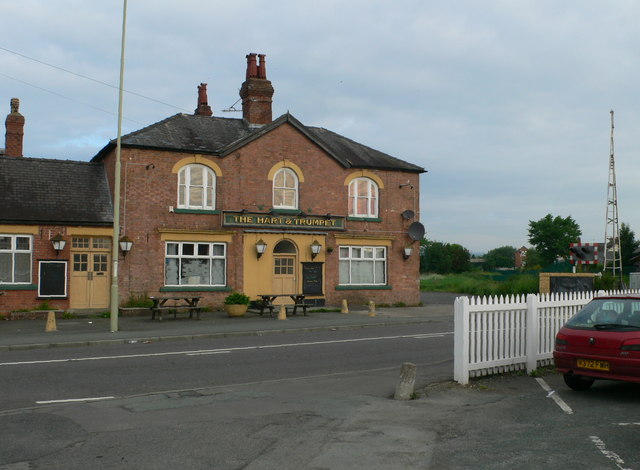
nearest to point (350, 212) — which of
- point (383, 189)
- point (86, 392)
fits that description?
point (383, 189)

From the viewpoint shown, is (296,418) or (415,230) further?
(415,230)

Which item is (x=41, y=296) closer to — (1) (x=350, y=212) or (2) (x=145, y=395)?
(1) (x=350, y=212)

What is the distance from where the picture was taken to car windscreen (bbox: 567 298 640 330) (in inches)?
379

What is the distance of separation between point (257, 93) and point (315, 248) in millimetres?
7735

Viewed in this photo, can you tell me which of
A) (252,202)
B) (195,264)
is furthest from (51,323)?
(252,202)

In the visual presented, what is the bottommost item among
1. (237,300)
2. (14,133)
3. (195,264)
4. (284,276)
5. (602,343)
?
(237,300)

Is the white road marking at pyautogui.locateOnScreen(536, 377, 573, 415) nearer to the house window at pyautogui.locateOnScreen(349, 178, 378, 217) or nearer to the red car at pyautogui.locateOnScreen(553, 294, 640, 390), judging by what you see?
the red car at pyautogui.locateOnScreen(553, 294, 640, 390)

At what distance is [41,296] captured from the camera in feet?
79.6

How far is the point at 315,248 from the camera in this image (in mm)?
28797

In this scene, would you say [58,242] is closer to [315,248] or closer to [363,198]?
[315,248]

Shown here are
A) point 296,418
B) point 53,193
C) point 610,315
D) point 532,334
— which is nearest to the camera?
point 296,418

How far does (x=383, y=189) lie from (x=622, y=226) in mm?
49529

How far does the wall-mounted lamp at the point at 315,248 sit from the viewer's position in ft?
94.5

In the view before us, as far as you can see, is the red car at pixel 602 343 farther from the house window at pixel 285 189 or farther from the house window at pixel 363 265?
the house window at pixel 363 265
